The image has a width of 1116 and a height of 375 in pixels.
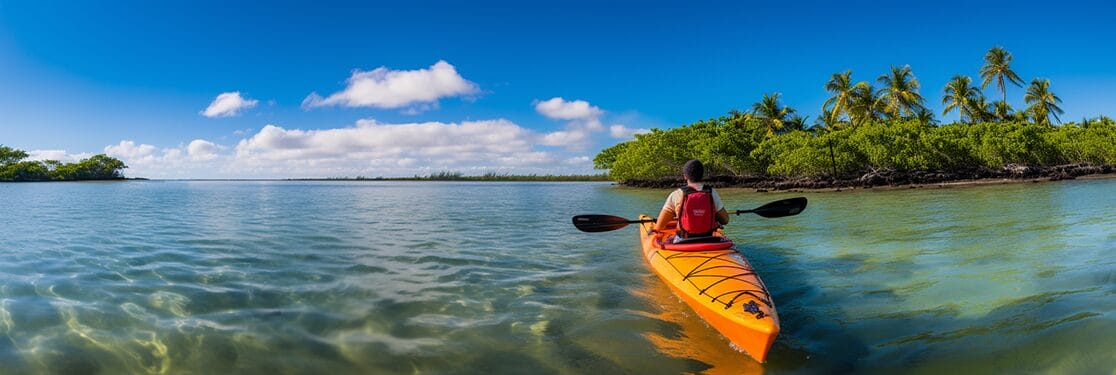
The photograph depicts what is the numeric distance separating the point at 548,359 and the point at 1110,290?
5.94m

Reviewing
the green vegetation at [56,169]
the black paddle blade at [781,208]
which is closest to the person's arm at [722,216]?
the black paddle blade at [781,208]

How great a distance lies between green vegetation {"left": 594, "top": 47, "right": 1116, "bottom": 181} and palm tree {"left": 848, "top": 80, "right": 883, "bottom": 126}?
0.08 metres

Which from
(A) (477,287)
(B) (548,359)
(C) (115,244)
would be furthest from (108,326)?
(C) (115,244)

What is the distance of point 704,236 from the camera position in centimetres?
649

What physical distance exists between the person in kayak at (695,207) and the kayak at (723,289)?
0.57 feet

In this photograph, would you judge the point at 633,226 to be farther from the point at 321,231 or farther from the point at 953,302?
the point at 953,302

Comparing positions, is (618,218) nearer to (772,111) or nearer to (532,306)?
(532,306)

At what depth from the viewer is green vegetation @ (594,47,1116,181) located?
3712cm

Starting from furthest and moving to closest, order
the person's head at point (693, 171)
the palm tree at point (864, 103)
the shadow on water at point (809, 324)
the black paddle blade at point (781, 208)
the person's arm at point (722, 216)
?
the palm tree at point (864, 103) → the black paddle blade at point (781, 208) → the person's arm at point (722, 216) → the person's head at point (693, 171) → the shadow on water at point (809, 324)

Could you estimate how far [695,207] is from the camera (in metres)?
6.34

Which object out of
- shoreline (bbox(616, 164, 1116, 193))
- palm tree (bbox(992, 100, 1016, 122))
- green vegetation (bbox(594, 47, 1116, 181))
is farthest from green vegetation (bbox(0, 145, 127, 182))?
palm tree (bbox(992, 100, 1016, 122))

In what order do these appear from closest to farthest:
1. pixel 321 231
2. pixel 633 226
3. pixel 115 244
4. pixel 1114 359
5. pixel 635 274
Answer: pixel 1114 359
pixel 635 274
pixel 115 244
pixel 321 231
pixel 633 226

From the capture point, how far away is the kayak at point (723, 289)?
4129mm

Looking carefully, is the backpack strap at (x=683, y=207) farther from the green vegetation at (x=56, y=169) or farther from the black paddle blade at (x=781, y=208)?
the green vegetation at (x=56, y=169)
